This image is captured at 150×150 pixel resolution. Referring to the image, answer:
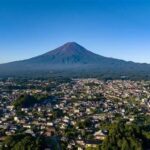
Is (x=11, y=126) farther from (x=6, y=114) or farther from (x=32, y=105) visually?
(x=32, y=105)

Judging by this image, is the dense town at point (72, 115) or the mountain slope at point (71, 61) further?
the mountain slope at point (71, 61)

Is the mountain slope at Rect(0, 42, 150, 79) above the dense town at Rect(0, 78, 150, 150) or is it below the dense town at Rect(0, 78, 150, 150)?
above

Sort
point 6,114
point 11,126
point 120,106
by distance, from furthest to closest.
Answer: point 120,106 → point 6,114 → point 11,126

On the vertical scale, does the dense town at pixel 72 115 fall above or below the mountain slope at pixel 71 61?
below

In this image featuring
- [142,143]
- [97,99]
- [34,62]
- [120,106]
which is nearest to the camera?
[142,143]

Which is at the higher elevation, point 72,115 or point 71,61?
point 71,61

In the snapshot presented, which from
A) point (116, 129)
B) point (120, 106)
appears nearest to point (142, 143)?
point (116, 129)

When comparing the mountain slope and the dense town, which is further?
the mountain slope

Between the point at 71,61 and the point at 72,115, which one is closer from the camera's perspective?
the point at 72,115
